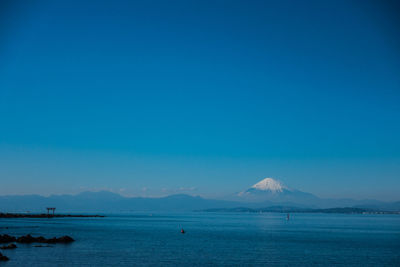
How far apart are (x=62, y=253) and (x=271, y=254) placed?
96.2 feet

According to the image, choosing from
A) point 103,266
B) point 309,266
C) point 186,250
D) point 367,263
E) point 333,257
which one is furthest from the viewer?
point 186,250

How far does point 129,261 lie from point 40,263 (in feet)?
33.1

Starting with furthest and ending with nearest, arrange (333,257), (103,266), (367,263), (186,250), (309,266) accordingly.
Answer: (186,250), (333,257), (367,263), (309,266), (103,266)

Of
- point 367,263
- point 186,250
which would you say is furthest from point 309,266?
point 186,250

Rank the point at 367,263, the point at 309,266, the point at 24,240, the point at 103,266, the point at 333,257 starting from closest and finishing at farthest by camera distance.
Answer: the point at 103,266 → the point at 309,266 → the point at 367,263 → the point at 333,257 → the point at 24,240

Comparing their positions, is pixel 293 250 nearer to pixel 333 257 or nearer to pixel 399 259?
pixel 333 257

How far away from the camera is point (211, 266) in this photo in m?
42.0

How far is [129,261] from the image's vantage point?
1745 inches

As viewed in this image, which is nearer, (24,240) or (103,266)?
(103,266)

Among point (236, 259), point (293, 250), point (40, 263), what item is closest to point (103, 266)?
point (40, 263)

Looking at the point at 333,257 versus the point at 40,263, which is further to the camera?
the point at 333,257

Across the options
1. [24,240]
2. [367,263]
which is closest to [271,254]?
[367,263]

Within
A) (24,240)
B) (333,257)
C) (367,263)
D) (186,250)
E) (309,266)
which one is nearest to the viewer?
(309,266)

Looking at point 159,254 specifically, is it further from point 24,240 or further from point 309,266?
point 24,240
